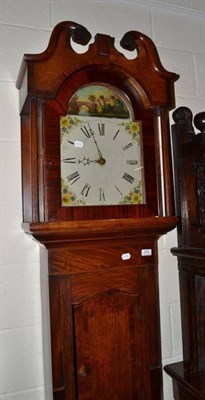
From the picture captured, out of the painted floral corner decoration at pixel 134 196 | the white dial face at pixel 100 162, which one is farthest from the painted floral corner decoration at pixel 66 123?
the painted floral corner decoration at pixel 134 196

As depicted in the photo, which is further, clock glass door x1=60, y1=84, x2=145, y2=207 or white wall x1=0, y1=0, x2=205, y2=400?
white wall x1=0, y1=0, x2=205, y2=400

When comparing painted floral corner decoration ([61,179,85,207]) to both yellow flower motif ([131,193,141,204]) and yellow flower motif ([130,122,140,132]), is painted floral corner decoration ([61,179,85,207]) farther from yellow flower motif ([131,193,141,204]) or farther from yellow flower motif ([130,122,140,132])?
yellow flower motif ([130,122,140,132])

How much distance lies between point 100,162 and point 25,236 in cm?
36

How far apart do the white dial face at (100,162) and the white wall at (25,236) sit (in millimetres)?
233

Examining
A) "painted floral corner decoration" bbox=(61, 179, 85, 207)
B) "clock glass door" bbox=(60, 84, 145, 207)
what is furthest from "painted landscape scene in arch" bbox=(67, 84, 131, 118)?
"painted floral corner decoration" bbox=(61, 179, 85, 207)

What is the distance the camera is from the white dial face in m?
0.93

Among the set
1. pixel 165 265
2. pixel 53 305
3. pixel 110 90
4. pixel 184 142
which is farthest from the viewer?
pixel 165 265

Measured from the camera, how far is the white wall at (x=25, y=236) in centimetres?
104

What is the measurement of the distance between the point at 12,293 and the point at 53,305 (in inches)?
8.5

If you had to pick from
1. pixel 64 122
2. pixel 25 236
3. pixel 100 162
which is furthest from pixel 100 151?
pixel 25 236

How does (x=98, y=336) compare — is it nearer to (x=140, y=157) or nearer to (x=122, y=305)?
(x=122, y=305)

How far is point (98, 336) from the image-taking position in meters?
0.94

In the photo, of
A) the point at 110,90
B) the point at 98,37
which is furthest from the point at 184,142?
the point at 98,37

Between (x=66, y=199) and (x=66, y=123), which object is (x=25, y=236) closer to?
(x=66, y=199)
